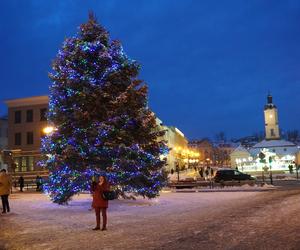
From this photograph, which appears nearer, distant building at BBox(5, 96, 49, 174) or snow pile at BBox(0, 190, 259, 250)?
snow pile at BBox(0, 190, 259, 250)

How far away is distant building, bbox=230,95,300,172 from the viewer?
78.2m

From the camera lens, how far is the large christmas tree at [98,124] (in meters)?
22.4

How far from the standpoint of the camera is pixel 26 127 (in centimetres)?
7056

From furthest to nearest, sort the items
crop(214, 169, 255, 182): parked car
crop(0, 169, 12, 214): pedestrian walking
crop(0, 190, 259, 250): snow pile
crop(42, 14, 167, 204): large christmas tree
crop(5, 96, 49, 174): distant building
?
1. crop(5, 96, 49, 174): distant building
2. crop(214, 169, 255, 182): parked car
3. crop(42, 14, 167, 204): large christmas tree
4. crop(0, 169, 12, 214): pedestrian walking
5. crop(0, 190, 259, 250): snow pile

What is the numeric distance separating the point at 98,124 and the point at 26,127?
5069cm

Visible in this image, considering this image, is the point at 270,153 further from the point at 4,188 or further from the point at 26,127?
the point at 4,188

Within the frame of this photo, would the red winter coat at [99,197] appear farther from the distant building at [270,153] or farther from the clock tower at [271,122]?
the clock tower at [271,122]

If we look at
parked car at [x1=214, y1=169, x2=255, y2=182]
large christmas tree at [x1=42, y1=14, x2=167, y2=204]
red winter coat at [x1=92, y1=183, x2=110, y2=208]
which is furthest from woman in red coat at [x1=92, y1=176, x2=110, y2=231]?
parked car at [x1=214, y1=169, x2=255, y2=182]

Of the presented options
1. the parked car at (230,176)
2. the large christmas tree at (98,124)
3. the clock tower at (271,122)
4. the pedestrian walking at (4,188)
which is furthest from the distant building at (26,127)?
the clock tower at (271,122)

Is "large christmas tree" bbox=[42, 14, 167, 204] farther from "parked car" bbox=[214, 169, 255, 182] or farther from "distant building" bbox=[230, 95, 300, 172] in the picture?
"distant building" bbox=[230, 95, 300, 172]

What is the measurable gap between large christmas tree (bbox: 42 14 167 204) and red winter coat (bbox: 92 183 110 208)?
8320mm

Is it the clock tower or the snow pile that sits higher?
the clock tower

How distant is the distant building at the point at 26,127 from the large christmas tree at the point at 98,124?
4632 centimetres

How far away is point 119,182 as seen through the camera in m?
22.7
